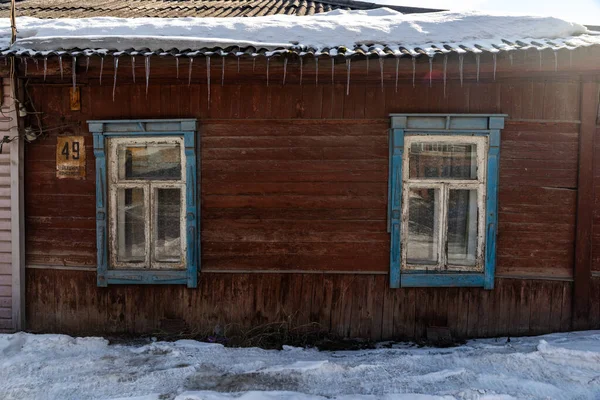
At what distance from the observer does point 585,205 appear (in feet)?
14.8

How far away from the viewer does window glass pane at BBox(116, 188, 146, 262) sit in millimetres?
4789

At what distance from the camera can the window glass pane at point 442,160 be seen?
4.59m

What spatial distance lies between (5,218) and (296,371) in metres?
3.38

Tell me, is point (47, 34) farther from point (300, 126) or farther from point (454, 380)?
point (454, 380)

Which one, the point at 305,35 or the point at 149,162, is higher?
the point at 305,35

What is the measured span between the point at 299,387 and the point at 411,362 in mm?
1056

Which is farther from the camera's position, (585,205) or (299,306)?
(299,306)

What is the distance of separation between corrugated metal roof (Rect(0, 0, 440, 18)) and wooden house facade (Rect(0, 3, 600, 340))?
157cm

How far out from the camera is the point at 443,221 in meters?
4.62

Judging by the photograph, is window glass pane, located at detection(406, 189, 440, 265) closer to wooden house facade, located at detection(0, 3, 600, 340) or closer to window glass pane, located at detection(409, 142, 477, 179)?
wooden house facade, located at detection(0, 3, 600, 340)

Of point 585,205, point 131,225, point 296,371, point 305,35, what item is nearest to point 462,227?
point 585,205

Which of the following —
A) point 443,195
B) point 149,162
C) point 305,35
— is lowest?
point 443,195

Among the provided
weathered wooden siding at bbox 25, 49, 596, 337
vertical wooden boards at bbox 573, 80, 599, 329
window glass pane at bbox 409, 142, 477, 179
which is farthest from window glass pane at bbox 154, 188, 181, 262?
vertical wooden boards at bbox 573, 80, 599, 329

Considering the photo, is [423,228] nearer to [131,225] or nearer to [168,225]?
[168,225]
